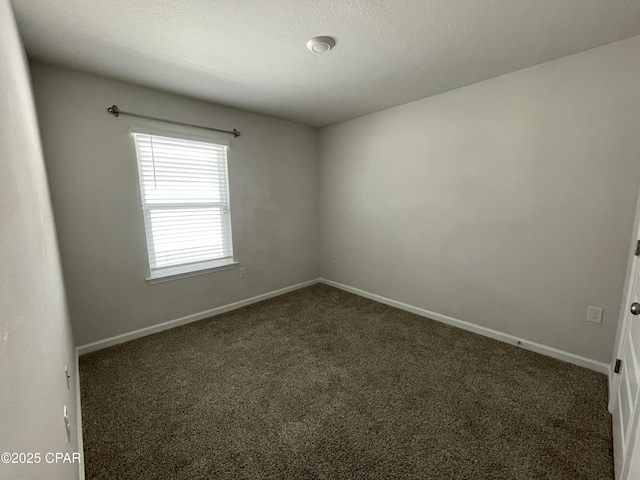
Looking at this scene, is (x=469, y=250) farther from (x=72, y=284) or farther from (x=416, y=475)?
(x=72, y=284)

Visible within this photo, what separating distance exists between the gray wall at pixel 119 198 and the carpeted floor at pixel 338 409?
15.7 inches

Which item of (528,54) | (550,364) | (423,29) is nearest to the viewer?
(423,29)

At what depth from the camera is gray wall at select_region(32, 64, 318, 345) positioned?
217 cm

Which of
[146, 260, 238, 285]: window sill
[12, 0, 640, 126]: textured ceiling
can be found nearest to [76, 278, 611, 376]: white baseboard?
[146, 260, 238, 285]: window sill

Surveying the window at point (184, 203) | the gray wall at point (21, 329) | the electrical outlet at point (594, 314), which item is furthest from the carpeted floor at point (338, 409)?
the window at point (184, 203)

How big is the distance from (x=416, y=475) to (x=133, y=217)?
111 inches

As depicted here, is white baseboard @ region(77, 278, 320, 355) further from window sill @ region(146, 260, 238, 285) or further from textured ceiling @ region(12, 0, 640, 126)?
textured ceiling @ region(12, 0, 640, 126)

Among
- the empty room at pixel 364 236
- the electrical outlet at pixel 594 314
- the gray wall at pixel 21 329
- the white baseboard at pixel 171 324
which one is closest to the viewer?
the gray wall at pixel 21 329

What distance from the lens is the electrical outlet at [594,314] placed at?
2.03 meters

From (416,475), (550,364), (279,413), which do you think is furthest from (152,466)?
(550,364)

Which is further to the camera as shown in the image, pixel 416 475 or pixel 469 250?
pixel 469 250

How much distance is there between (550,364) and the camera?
2.16m

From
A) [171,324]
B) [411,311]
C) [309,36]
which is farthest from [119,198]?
[411,311]

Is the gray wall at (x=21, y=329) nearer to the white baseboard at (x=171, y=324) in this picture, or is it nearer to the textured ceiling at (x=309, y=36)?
the textured ceiling at (x=309, y=36)
